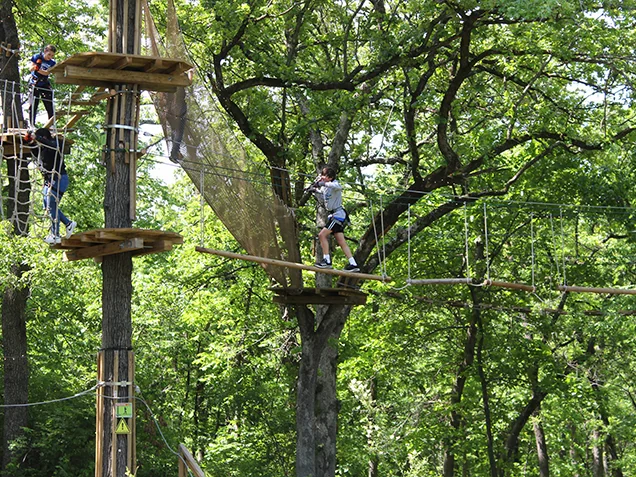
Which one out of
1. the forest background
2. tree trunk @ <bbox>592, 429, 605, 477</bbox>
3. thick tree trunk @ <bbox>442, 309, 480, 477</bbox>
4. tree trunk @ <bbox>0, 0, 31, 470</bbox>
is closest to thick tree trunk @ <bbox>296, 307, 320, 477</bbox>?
the forest background

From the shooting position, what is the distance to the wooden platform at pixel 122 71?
7934 millimetres

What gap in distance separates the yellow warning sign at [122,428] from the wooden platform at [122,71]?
3104 mm

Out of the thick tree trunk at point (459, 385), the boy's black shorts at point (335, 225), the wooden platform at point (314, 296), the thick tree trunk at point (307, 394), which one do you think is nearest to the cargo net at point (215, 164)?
the wooden platform at point (314, 296)

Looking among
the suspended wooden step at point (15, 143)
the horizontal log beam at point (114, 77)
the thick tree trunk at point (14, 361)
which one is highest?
the horizontal log beam at point (114, 77)

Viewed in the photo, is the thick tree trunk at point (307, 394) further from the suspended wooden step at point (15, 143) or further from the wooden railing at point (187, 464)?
the suspended wooden step at point (15, 143)

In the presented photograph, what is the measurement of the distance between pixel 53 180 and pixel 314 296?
392cm

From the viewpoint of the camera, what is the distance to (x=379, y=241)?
14148mm

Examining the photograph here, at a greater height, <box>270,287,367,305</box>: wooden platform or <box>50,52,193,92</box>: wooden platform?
<box>50,52,193,92</box>: wooden platform

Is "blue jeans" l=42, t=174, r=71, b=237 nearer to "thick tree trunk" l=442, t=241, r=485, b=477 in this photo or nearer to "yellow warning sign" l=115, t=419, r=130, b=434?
"yellow warning sign" l=115, t=419, r=130, b=434

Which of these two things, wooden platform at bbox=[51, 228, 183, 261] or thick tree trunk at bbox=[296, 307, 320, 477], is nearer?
wooden platform at bbox=[51, 228, 183, 261]

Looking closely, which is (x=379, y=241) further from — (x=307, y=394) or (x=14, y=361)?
(x=14, y=361)

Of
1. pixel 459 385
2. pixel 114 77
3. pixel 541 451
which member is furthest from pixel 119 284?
pixel 541 451

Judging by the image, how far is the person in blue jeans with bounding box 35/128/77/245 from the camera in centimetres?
798

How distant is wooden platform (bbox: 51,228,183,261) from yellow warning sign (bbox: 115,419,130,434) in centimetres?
152
